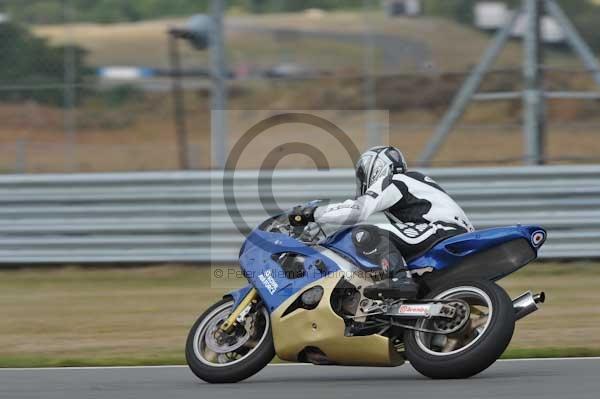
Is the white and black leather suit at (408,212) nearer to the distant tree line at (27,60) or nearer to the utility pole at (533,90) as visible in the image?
the utility pole at (533,90)

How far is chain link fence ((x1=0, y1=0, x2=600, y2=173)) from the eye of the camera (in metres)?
14.1

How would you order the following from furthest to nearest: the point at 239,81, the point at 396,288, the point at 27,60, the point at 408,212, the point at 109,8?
the point at 239,81
the point at 109,8
the point at 27,60
the point at 408,212
the point at 396,288

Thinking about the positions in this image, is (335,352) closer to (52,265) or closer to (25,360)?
(25,360)

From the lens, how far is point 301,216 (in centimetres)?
701

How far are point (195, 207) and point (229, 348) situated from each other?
218 inches

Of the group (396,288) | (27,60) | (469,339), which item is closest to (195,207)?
(27,60)

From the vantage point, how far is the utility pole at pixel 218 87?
12.1 meters

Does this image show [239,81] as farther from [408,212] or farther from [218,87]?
[408,212]

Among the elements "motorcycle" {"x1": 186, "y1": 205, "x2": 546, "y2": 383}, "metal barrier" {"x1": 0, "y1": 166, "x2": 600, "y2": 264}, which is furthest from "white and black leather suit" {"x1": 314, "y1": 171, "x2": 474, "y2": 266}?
"metal barrier" {"x1": 0, "y1": 166, "x2": 600, "y2": 264}

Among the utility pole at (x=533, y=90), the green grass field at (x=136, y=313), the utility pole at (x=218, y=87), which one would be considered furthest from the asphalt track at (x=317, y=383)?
the utility pole at (x=533, y=90)

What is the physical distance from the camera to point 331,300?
276 inches

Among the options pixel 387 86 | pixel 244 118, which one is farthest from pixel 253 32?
pixel 387 86

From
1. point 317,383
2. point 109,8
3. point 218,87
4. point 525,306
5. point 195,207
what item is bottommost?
point 195,207

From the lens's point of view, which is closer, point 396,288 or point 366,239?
point 396,288
